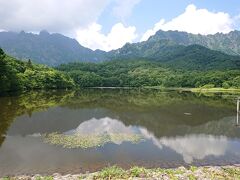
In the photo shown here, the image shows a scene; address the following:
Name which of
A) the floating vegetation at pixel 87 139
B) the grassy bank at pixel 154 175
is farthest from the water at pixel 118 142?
the grassy bank at pixel 154 175

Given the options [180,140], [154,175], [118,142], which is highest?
[154,175]

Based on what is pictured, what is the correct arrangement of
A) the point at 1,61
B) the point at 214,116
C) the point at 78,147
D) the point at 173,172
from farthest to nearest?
1. the point at 1,61
2. the point at 214,116
3. the point at 78,147
4. the point at 173,172

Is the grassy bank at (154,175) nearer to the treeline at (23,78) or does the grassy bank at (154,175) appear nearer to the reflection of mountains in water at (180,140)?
the reflection of mountains in water at (180,140)

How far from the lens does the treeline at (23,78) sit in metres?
100

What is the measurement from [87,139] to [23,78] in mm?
102164

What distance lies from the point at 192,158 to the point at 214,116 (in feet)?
119

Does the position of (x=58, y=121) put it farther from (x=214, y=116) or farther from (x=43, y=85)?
(x=43, y=85)

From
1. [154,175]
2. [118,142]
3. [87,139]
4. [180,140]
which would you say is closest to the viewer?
[154,175]

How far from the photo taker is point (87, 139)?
41844mm

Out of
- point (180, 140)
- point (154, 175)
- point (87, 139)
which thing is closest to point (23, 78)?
point (87, 139)

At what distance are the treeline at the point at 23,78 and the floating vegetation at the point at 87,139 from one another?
199ft

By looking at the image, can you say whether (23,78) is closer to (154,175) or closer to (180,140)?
(180,140)

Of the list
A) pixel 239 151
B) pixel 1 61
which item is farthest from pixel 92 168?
pixel 1 61

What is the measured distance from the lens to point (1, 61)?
96.0 metres
